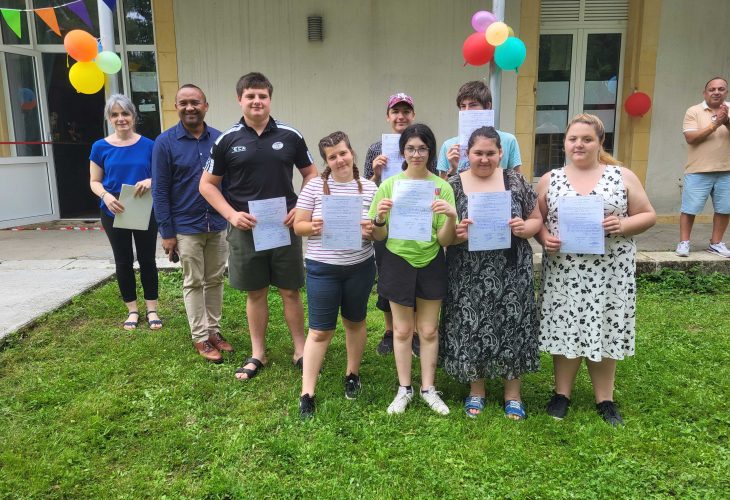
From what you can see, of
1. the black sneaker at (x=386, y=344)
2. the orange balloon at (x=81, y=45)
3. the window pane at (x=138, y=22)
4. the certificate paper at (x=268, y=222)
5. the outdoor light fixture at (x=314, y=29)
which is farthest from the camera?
the window pane at (x=138, y=22)

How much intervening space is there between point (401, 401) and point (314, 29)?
248 inches

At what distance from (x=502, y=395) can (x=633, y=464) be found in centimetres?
90

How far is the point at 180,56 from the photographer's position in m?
8.03

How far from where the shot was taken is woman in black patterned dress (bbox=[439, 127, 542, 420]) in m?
2.99

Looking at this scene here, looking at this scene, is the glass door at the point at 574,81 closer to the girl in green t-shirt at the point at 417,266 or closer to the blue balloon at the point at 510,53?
the blue balloon at the point at 510,53

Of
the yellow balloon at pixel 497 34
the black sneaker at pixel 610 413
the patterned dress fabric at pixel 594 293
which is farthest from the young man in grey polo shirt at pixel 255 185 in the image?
the yellow balloon at pixel 497 34

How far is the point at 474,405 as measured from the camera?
127 inches

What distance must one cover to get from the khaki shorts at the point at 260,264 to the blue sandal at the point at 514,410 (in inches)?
60.5

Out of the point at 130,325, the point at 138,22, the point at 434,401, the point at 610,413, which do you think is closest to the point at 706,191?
the point at 610,413

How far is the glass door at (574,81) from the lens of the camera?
8516 mm

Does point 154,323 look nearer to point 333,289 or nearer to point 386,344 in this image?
point 386,344

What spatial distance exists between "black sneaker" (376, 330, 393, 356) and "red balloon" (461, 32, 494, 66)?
2993 mm

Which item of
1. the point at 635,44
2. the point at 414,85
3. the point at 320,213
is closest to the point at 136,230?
the point at 320,213

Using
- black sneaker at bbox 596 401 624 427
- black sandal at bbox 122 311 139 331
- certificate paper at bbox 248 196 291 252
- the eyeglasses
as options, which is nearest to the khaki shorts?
certificate paper at bbox 248 196 291 252
